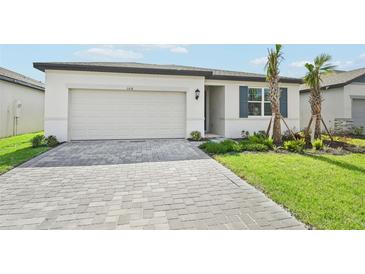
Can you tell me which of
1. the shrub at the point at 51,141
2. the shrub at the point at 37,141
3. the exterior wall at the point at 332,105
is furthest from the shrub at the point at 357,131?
the shrub at the point at 37,141

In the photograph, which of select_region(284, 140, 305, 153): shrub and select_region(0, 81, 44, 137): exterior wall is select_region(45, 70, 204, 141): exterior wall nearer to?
select_region(284, 140, 305, 153): shrub

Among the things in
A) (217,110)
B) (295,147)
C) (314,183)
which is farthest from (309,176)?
(217,110)

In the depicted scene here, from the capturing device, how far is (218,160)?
6773mm

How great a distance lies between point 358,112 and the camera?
15219 millimetres

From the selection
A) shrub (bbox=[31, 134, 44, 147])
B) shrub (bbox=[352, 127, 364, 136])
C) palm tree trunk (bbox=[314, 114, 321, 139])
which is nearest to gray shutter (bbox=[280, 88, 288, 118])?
palm tree trunk (bbox=[314, 114, 321, 139])

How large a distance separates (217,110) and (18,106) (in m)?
12.0

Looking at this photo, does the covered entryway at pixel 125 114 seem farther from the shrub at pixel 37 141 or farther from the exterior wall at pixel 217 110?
the exterior wall at pixel 217 110

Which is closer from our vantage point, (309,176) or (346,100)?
(309,176)

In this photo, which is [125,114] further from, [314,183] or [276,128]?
[314,183]

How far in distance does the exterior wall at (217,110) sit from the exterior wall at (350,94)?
8.53 m

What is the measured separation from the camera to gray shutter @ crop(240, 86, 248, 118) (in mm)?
12336

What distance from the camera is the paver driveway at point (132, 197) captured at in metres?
3.12
